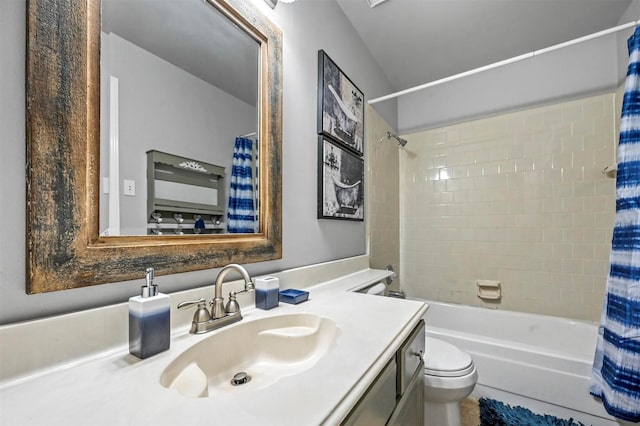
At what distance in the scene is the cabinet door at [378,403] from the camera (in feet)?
1.81

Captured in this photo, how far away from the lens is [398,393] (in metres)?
0.82

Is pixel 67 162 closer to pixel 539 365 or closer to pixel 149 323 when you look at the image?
pixel 149 323

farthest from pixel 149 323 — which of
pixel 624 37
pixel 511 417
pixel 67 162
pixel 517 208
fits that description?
pixel 624 37

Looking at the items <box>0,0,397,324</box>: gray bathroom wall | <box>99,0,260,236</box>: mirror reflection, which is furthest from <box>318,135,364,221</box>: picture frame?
<box>99,0,260,236</box>: mirror reflection

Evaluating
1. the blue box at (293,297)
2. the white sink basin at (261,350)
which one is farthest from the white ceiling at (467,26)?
the white sink basin at (261,350)

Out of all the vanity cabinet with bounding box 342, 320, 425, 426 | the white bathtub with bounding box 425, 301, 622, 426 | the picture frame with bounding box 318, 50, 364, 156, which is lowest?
the white bathtub with bounding box 425, 301, 622, 426

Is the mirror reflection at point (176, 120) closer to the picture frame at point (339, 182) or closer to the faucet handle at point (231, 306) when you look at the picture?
the faucet handle at point (231, 306)

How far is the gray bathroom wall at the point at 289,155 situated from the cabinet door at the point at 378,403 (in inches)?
22.7

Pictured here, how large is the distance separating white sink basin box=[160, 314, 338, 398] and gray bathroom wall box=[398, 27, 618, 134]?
2.42 metres

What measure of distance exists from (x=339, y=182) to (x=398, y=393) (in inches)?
44.1

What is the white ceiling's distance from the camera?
1.73 meters

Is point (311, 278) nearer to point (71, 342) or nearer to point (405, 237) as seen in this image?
point (71, 342)

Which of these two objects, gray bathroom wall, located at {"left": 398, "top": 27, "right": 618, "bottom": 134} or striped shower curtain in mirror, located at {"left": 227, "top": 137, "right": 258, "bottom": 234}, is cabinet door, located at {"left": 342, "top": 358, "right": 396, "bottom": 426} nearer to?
striped shower curtain in mirror, located at {"left": 227, "top": 137, "right": 258, "bottom": 234}

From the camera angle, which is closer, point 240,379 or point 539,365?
point 240,379
